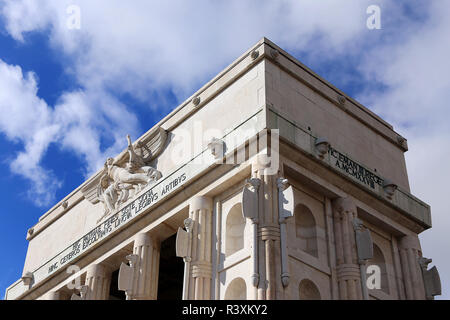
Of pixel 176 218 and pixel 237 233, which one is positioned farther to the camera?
pixel 176 218

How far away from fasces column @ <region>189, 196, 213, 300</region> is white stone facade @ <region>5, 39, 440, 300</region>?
42mm

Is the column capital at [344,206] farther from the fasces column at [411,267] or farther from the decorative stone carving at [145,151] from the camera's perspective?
the decorative stone carving at [145,151]

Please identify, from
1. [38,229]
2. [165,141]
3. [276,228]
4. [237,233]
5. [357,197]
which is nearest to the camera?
[276,228]

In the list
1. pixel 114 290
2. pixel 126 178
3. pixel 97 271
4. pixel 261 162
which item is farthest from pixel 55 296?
pixel 261 162

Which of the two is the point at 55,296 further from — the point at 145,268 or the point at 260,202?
the point at 260,202

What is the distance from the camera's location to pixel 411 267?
1350 inches

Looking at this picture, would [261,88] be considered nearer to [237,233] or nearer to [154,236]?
[237,233]

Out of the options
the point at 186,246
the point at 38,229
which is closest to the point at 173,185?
the point at 186,246

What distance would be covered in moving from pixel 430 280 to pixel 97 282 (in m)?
15.2

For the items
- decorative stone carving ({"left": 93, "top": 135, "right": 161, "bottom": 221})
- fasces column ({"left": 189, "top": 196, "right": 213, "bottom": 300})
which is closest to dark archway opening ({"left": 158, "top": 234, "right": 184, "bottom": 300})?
decorative stone carving ({"left": 93, "top": 135, "right": 161, "bottom": 221})

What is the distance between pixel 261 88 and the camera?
3216cm

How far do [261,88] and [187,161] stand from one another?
4.66 metres

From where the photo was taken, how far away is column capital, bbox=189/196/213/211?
31.9 meters
